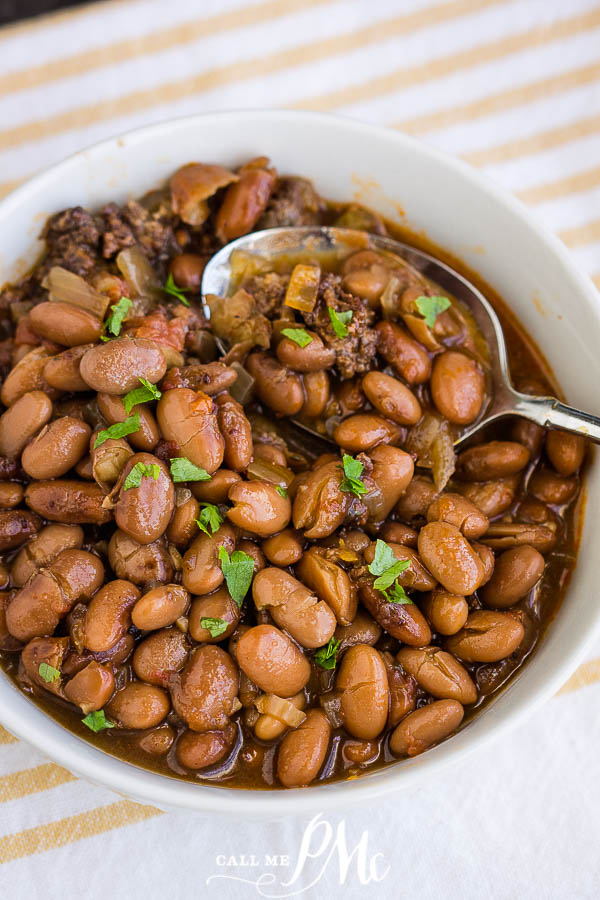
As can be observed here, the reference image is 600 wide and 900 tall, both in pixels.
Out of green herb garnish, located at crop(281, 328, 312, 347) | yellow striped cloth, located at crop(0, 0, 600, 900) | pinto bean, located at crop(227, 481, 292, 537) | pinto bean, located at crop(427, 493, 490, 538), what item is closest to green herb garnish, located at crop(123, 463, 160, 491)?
pinto bean, located at crop(227, 481, 292, 537)

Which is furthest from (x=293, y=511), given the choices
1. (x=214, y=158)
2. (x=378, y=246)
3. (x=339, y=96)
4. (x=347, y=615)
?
(x=339, y=96)

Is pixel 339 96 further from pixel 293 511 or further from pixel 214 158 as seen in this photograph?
pixel 293 511

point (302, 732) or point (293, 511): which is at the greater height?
point (293, 511)

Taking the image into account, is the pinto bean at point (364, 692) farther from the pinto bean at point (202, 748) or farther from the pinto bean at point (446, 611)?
the pinto bean at point (202, 748)

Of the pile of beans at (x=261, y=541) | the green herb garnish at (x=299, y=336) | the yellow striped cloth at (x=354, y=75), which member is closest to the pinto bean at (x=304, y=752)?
the pile of beans at (x=261, y=541)

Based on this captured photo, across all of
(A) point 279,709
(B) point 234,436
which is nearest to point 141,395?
(B) point 234,436

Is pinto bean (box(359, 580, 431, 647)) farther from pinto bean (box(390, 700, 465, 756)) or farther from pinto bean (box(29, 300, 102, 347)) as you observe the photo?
pinto bean (box(29, 300, 102, 347))
